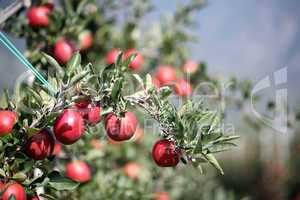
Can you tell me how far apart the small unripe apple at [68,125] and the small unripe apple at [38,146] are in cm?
2

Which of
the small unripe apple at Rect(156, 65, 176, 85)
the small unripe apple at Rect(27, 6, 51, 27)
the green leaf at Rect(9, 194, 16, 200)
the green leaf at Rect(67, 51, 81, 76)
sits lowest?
the green leaf at Rect(9, 194, 16, 200)

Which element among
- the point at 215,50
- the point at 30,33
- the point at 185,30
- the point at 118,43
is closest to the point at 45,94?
the point at 30,33

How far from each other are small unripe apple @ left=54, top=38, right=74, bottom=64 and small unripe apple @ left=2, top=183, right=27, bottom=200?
0.56 metres

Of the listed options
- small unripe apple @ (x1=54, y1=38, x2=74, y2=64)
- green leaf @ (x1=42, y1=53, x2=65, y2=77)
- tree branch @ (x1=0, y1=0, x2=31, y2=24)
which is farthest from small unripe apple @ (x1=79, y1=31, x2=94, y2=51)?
green leaf @ (x1=42, y1=53, x2=65, y2=77)

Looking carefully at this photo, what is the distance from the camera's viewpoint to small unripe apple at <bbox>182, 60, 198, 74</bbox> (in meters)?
1.89

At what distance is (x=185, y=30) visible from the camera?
2.12 m

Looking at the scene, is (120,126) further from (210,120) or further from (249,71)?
(249,71)

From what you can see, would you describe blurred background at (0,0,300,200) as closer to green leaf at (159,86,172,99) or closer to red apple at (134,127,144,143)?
red apple at (134,127,144,143)

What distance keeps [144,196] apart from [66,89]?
70 centimetres

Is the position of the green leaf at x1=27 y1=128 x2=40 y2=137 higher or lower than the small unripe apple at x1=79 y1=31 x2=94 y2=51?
lower

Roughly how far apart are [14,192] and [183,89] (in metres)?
0.86

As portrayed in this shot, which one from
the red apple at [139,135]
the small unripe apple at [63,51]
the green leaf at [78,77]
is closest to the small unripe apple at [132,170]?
the red apple at [139,135]

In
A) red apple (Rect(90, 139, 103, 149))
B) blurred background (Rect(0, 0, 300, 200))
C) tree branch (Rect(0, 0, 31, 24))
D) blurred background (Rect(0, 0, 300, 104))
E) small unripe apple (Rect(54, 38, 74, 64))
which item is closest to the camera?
tree branch (Rect(0, 0, 31, 24))

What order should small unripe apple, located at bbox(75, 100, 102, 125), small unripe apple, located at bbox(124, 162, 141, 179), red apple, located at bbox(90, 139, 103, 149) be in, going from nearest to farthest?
small unripe apple, located at bbox(75, 100, 102, 125) → red apple, located at bbox(90, 139, 103, 149) → small unripe apple, located at bbox(124, 162, 141, 179)
